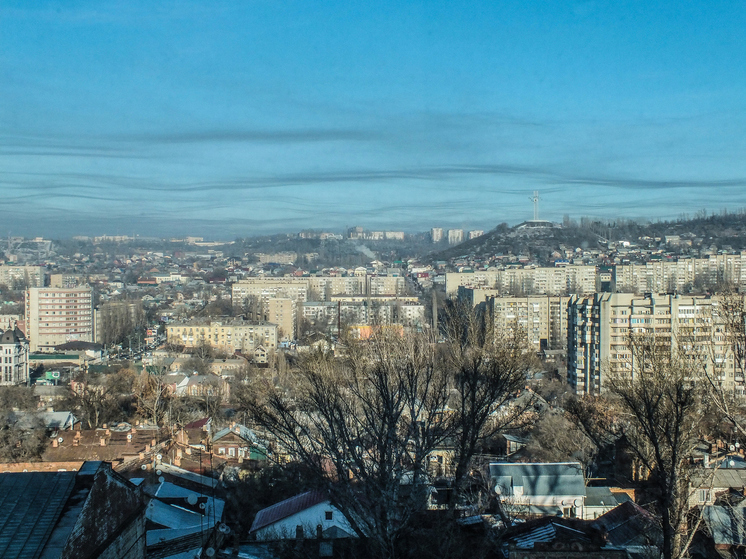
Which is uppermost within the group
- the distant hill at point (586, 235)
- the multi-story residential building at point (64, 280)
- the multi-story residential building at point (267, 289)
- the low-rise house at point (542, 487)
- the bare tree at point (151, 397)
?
the distant hill at point (586, 235)

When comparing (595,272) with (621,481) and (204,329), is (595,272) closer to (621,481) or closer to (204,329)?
(204,329)

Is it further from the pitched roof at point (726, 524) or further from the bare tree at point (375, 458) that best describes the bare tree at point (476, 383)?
the pitched roof at point (726, 524)

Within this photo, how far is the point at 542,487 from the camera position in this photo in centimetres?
565

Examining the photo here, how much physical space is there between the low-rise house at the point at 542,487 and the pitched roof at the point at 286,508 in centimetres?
143

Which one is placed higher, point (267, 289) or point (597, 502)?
point (267, 289)

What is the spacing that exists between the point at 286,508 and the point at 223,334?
52.9ft

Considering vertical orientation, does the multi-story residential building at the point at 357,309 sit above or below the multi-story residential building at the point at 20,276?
below

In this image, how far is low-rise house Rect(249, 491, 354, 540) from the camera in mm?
4527

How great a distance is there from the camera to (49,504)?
2.48 metres

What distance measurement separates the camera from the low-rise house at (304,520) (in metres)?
4.53

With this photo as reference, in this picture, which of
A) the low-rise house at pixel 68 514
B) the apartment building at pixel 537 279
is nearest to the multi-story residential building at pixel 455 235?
the apartment building at pixel 537 279

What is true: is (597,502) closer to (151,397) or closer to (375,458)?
(375,458)

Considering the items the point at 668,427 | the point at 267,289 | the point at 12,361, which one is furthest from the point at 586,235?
the point at 668,427

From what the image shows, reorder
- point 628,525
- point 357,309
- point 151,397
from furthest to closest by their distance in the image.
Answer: point 357,309 < point 151,397 < point 628,525
